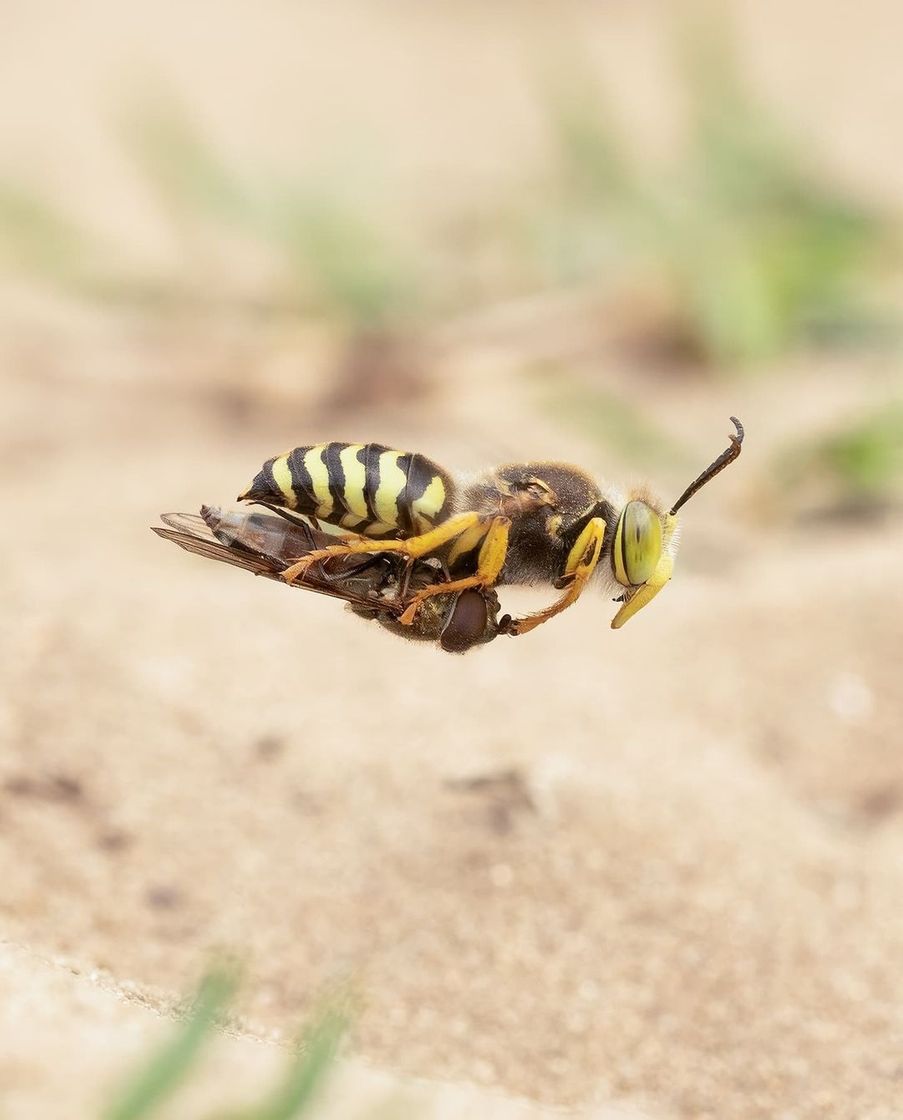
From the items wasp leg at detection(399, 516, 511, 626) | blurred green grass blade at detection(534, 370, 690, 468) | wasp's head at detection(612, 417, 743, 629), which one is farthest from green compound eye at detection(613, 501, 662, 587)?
blurred green grass blade at detection(534, 370, 690, 468)

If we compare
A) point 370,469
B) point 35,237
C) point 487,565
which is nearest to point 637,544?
point 487,565

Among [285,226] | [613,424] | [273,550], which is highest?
[285,226]

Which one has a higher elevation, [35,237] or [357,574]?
[35,237]

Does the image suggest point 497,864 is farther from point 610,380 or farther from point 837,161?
point 837,161

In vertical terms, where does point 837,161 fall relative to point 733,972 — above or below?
above

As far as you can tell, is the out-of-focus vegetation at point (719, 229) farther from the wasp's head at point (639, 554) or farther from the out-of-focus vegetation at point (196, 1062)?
the out-of-focus vegetation at point (196, 1062)

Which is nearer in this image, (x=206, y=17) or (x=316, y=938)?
(x=316, y=938)

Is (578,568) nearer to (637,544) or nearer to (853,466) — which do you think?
(637,544)

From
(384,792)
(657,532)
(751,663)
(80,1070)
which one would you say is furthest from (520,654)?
(80,1070)

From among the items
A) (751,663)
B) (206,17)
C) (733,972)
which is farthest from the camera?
(206,17)
